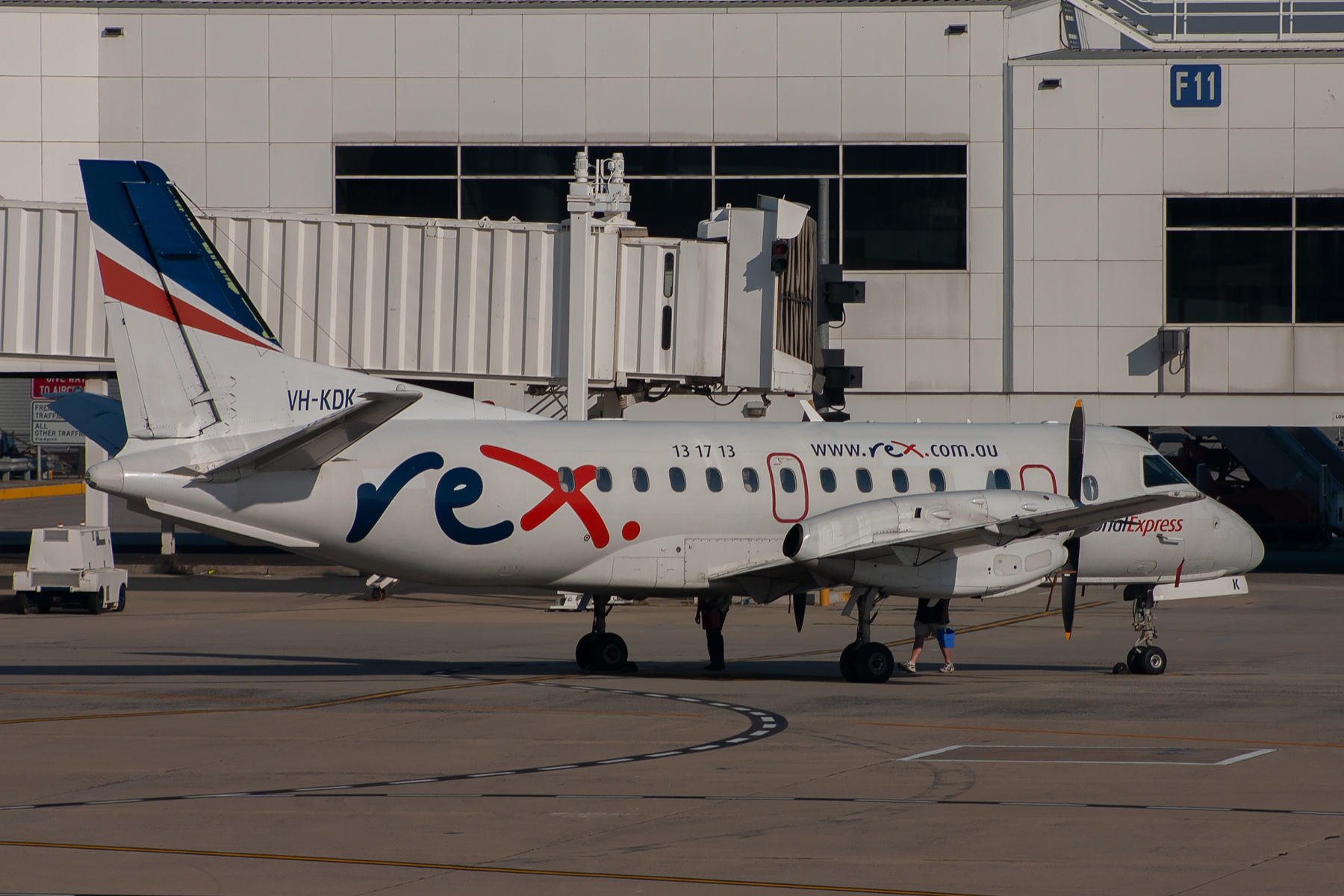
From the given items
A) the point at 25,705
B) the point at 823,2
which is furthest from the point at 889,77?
the point at 25,705

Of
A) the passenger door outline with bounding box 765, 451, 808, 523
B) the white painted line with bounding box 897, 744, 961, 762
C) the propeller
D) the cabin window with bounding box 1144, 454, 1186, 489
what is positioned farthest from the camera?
the cabin window with bounding box 1144, 454, 1186, 489

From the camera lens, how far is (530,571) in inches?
749

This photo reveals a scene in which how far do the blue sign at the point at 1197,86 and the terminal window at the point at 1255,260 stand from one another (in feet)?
8.53

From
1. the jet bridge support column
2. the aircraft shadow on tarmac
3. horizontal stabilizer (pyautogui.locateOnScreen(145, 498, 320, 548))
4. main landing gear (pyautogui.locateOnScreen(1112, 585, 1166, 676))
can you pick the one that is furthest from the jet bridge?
horizontal stabilizer (pyautogui.locateOnScreen(145, 498, 320, 548))

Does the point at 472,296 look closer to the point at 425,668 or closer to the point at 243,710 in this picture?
the point at 425,668

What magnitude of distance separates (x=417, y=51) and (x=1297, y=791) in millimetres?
33245

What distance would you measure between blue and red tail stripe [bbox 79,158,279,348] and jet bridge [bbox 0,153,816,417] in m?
12.5

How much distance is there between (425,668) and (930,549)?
306 inches

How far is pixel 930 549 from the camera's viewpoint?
19094 millimetres

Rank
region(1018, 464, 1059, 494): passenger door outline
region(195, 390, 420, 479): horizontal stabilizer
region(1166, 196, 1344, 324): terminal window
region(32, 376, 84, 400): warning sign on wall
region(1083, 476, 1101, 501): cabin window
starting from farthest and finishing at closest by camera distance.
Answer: region(32, 376, 84, 400): warning sign on wall < region(1166, 196, 1344, 324): terminal window < region(1083, 476, 1101, 501): cabin window < region(1018, 464, 1059, 494): passenger door outline < region(195, 390, 420, 479): horizontal stabilizer

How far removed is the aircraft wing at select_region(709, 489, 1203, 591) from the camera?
18.6 meters

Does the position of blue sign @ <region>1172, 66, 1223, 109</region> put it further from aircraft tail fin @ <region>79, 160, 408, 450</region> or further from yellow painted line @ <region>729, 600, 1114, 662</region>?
aircraft tail fin @ <region>79, 160, 408, 450</region>

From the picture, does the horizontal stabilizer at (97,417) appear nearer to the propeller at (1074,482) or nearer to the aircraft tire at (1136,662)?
the propeller at (1074,482)

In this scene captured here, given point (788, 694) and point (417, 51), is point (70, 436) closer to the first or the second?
point (417, 51)
